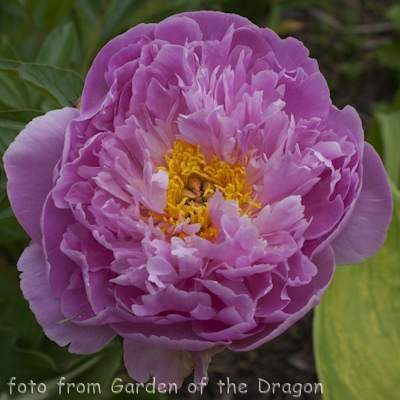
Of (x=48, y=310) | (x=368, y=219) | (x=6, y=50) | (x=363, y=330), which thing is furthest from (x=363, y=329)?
(x=6, y=50)

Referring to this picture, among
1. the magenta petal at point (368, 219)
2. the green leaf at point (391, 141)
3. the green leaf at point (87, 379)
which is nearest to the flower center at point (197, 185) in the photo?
the magenta petal at point (368, 219)

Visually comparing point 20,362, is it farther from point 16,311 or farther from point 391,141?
point 391,141

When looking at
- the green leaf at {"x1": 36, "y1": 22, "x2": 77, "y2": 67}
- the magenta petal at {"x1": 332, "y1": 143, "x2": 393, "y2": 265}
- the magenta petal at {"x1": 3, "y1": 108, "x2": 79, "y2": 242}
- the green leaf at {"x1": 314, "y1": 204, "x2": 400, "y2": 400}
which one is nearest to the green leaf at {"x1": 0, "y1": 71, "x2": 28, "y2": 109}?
the green leaf at {"x1": 36, "y1": 22, "x2": 77, "y2": 67}

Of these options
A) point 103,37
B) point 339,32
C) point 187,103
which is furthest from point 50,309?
point 339,32

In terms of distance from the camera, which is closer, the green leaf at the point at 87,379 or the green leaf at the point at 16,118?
the green leaf at the point at 16,118

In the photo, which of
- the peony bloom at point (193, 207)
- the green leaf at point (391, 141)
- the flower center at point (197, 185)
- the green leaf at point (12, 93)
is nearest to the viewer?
the peony bloom at point (193, 207)

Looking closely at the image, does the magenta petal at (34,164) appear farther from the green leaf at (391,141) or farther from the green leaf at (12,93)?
the green leaf at (391,141)

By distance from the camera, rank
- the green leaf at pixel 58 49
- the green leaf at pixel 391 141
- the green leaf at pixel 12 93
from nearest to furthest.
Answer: the green leaf at pixel 12 93, the green leaf at pixel 58 49, the green leaf at pixel 391 141
